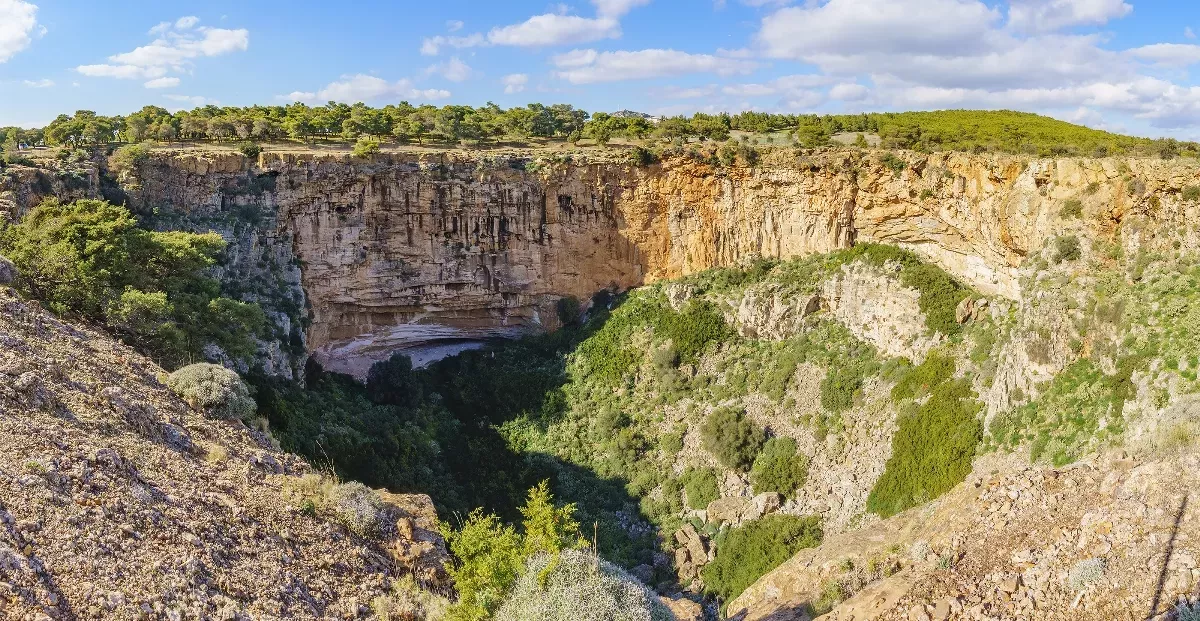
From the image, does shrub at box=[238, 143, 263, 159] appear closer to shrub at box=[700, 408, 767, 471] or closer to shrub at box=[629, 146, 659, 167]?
shrub at box=[629, 146, 659, 167]

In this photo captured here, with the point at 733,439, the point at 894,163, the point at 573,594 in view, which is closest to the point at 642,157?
the point at 894,163

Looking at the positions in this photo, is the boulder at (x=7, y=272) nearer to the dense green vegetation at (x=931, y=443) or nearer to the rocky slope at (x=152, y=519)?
the rocky slope at (x=152, y=519)

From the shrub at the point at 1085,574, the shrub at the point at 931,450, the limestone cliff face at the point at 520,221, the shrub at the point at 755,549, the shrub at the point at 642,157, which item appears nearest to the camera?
the shrub at the point at 1085,574

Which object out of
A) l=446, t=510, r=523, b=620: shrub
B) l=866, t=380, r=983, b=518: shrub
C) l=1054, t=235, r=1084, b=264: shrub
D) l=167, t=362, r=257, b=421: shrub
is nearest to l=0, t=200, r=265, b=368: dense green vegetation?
l=167, t=362, r=257, b=421: shrub

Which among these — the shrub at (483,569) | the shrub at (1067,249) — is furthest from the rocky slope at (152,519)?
the shrub at (1067,249)

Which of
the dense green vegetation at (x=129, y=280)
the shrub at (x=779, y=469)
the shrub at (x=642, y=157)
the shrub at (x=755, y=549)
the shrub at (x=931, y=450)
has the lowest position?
the shrub at (x=755, y=549)

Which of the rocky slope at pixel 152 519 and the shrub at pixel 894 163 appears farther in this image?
the shrub at pixel 894 163
